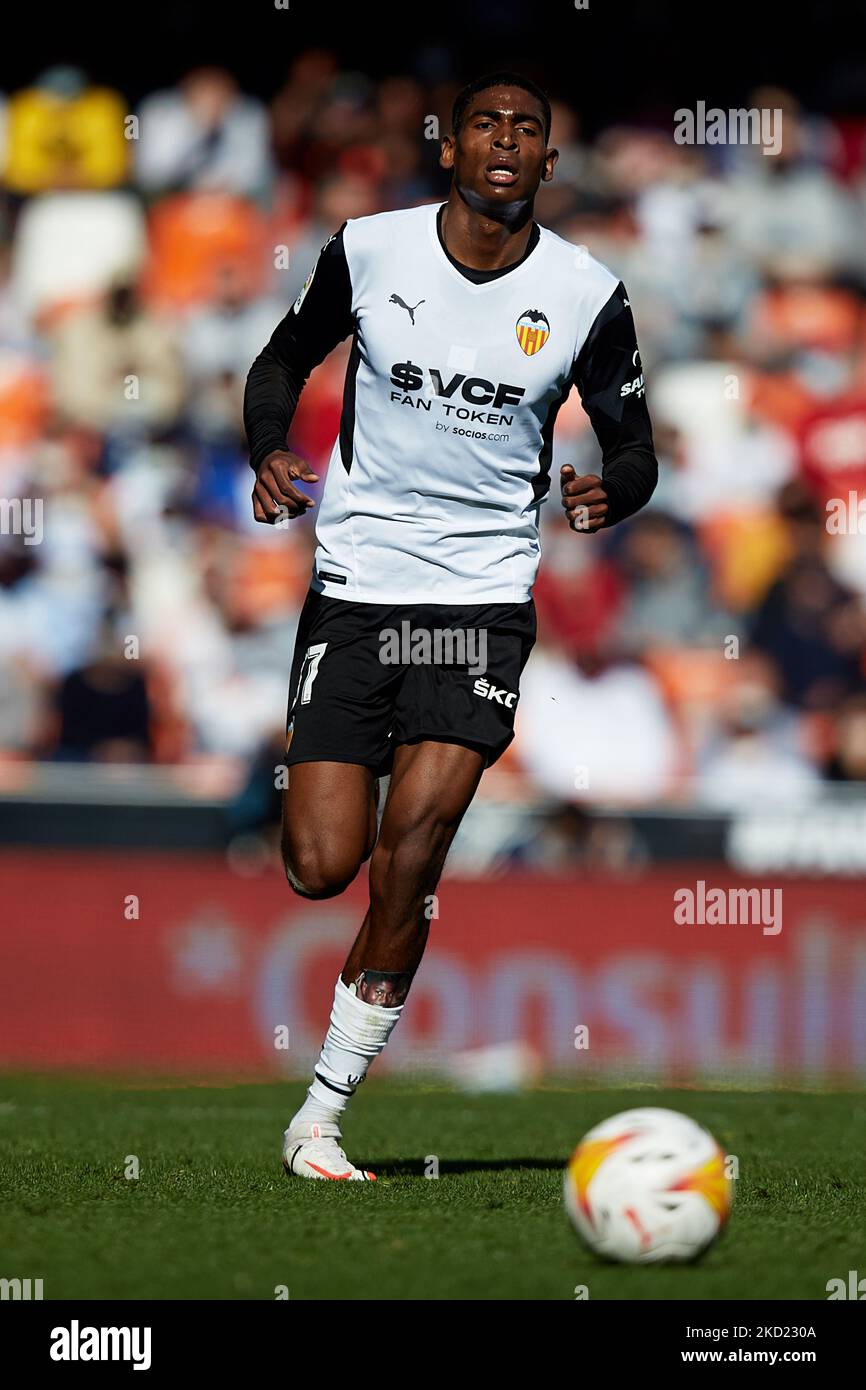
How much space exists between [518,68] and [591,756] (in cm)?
643

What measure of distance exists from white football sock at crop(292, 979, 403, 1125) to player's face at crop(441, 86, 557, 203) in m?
2.30

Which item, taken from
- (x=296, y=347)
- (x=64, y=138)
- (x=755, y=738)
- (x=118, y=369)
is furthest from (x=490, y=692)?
(x=64, y=138)

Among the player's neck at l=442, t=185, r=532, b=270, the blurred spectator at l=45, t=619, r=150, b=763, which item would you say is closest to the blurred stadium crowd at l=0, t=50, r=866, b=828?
the blurred spectator at l=45, t=619, r=150, b=763

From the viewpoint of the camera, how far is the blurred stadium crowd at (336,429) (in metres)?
12.9

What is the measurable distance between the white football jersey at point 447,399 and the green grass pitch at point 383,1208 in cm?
173

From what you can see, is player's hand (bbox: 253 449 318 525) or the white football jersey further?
the white football jersey

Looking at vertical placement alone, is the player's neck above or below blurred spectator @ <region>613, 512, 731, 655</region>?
below

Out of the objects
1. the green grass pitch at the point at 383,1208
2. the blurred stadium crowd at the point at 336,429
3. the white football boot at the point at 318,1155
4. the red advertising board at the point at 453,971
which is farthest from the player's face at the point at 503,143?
the blurred stadium crowd at the point at 336,429

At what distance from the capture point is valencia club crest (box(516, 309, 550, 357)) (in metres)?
5.93

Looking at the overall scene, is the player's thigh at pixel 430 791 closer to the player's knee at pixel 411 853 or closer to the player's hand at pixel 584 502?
the player's knee at pixel 411 853

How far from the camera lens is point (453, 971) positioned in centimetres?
1050

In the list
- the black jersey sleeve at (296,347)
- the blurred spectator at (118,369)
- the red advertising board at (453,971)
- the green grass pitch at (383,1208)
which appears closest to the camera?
the green grass pitch at (383,1208)

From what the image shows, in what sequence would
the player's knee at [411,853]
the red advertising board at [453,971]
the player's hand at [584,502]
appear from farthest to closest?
the red advertising board at [453,971], the player's knee at [411,853], the player's hand at [584,502]

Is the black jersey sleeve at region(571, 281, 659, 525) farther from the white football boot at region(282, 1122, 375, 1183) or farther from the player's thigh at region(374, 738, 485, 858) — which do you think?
the white football boot at region(282, 1122, 375, 1183)
